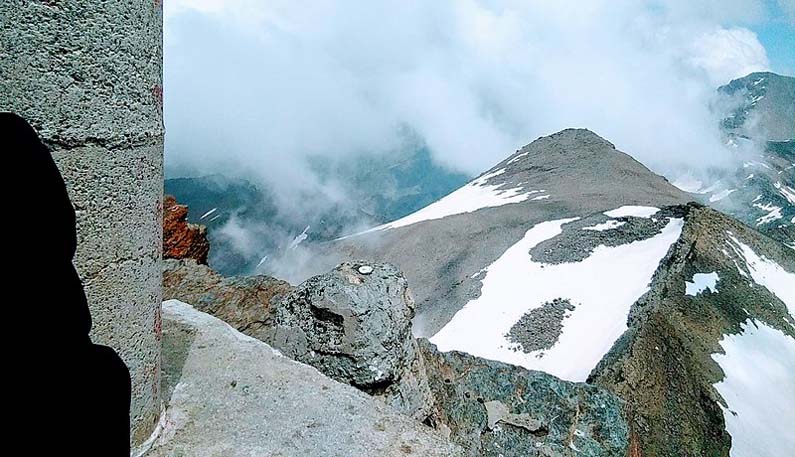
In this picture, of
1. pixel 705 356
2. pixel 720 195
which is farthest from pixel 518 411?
pixel 720 195

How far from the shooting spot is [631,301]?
94.2ft

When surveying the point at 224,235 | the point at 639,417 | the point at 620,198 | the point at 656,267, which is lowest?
the point at 224,235

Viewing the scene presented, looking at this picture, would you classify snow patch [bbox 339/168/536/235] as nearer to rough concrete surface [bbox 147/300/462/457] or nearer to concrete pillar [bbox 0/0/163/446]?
rough concrete surface [bbox 147/300/462/457]

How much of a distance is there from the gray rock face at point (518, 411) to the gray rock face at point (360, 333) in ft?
2.74

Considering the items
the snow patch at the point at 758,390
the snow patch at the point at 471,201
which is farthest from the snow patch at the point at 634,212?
the snow patch at the point at 758,390

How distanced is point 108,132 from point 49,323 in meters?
1.25

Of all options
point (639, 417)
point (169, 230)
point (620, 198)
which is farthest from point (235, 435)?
point (620, 198)

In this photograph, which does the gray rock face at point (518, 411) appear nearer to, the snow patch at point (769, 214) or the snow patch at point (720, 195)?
the snow patch at point (769, 214)

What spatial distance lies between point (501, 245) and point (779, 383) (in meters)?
20.0

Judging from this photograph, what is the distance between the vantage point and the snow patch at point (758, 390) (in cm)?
2123

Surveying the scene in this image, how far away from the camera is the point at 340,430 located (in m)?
4.52

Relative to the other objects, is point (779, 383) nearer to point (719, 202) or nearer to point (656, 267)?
point (656, 267)

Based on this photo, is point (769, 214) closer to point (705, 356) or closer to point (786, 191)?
point (786, 191)

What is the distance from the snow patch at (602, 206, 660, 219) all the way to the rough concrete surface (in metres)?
39.6
